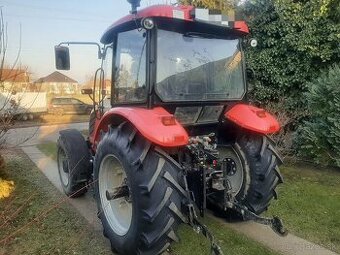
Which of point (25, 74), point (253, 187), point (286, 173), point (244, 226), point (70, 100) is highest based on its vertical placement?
point (25, 74)

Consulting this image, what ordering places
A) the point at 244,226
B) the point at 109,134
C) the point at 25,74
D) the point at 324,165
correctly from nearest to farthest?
the point at 109,134, the point at 244,226, the point at 25,74, the point at 324,165

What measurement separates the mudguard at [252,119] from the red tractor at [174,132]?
13 millimetres

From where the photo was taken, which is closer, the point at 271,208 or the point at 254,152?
the point at 254,152

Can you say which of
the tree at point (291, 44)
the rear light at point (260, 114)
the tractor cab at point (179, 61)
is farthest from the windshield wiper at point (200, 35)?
the tree at point (291, 44)

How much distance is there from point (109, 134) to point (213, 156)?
111 cm

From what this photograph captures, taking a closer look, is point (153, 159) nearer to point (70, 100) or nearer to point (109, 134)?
point (109, 134)

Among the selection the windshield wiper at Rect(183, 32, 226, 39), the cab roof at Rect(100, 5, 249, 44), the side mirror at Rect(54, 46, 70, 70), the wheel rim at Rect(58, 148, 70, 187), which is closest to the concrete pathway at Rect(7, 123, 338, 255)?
the wheel rim at Rect(58, 148, 70, 187)

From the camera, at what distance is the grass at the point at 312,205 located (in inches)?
158

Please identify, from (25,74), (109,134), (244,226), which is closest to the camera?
A: (109,134)

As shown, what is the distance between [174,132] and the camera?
2857 millimetres

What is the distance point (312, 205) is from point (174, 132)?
3091mm

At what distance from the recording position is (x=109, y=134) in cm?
331

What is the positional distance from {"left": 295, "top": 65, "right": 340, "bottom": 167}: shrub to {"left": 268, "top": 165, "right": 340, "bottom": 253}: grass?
1.22ft

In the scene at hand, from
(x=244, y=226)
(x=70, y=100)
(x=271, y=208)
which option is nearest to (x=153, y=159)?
(x=244, y=226)
